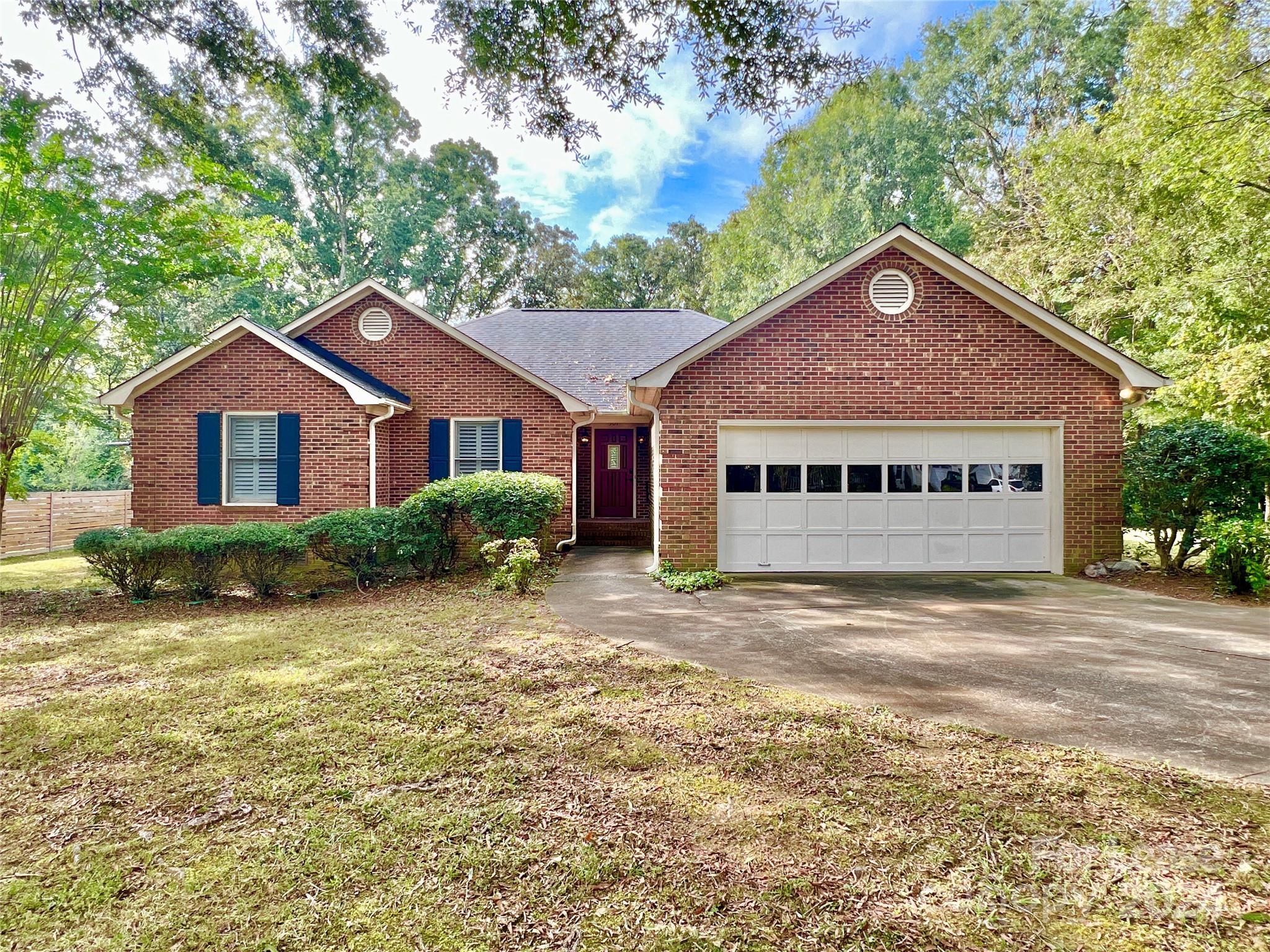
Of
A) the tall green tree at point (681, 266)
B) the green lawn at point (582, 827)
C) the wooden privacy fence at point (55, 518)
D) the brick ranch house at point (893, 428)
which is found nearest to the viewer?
the green lawn at point (582, 827)

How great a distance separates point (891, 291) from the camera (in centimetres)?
859

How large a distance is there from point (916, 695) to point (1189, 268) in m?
13.4

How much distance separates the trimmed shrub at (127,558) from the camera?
7266mm

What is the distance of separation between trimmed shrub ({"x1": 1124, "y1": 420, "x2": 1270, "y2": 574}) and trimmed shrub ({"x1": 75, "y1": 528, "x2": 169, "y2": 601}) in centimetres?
1410

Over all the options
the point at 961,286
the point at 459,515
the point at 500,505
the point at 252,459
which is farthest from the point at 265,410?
the point at 961,286

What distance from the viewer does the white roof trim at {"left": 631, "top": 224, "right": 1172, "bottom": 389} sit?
8.23m

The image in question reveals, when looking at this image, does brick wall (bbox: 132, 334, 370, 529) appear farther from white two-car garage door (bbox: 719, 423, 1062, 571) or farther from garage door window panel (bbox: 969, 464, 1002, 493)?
garage door window panel (bbox: 969, 464, 1002, 493)

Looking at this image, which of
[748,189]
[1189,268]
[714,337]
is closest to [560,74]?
[714,337]

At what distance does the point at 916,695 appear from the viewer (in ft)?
13.4

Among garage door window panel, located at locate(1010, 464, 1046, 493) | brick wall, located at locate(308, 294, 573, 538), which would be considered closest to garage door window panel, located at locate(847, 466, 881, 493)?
garage door window panel, located at locate(1010, 464, 1046, 493)

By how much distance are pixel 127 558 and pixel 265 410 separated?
3395 mm

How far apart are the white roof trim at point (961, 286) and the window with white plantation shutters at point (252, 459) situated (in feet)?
22.6

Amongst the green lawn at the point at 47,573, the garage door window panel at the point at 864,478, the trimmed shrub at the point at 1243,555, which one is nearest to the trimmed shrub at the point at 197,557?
the green lawn at the point at 47,573

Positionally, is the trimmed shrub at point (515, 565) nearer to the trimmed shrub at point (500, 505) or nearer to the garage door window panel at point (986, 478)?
the trimmed shrub at point (500, 505)
